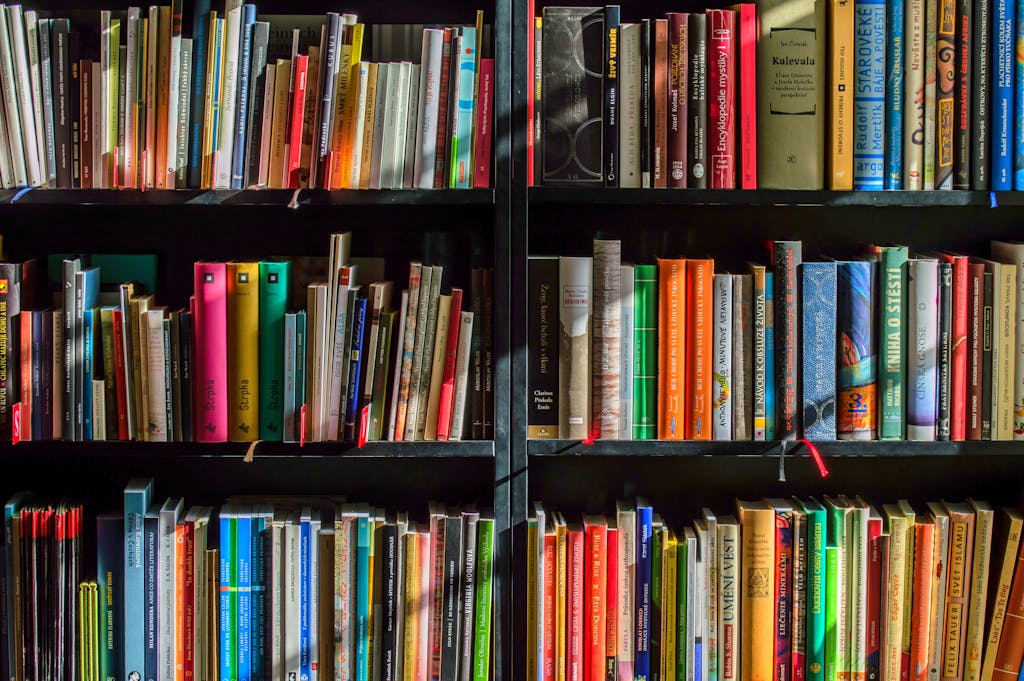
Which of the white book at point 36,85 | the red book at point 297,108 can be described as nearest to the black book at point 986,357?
the red book at point 297,108

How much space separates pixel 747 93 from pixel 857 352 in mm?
454

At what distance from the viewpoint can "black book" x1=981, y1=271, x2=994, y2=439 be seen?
1842 millimetres

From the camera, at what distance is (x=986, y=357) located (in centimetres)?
185

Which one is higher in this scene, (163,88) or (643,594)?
(163,88)

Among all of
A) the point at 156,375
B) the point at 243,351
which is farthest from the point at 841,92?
the point at 156,375

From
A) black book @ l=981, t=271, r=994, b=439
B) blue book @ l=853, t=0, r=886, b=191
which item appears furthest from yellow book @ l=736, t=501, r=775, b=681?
blue book @ l=853, t=0, r=886, b=191

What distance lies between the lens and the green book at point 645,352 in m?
1.84

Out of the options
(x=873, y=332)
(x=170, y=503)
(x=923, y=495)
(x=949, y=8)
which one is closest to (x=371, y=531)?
(x=170, y=503)

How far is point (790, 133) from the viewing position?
180cm

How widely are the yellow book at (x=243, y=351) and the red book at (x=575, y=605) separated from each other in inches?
21.8

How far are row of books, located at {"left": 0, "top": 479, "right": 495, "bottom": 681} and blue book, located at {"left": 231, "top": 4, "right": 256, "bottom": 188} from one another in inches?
22.1

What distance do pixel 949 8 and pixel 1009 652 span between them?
3.54ft

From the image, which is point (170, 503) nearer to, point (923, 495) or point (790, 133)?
point (790, 133)

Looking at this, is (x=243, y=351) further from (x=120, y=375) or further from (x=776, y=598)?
(x=776, y=598)
